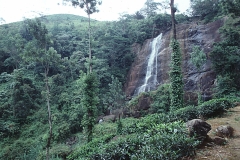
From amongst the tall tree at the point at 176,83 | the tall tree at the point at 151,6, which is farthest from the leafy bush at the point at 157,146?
the tall tree at the point at 151,6

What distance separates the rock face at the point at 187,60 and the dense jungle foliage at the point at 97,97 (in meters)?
1.30

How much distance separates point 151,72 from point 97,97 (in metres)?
13.2

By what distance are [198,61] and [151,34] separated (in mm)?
13104

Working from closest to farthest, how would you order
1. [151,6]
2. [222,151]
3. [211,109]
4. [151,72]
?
[222,151] → [211,109] → [151,72] → [151,6]

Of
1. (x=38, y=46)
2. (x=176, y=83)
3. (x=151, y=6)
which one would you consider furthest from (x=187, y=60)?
(x=151, y=6)

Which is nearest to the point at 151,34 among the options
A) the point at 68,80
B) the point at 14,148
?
the point at 68,80

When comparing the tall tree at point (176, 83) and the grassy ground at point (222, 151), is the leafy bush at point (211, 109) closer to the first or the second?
the tall tree at point (176, 83)

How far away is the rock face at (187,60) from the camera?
1948 cm

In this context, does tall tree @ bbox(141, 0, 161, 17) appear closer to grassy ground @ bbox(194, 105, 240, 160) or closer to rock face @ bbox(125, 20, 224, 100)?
rock face @ bbox(125, 20, 224, 100)

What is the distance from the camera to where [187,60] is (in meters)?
22.0

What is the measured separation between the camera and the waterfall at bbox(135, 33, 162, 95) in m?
22.8

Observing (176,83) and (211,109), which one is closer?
(211,109)

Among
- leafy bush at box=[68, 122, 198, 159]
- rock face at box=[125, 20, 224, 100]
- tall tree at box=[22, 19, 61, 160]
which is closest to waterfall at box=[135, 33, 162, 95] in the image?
rock face at box=[125, 20, 224, 100]

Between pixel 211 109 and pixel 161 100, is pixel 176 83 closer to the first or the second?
pixel 211 109
